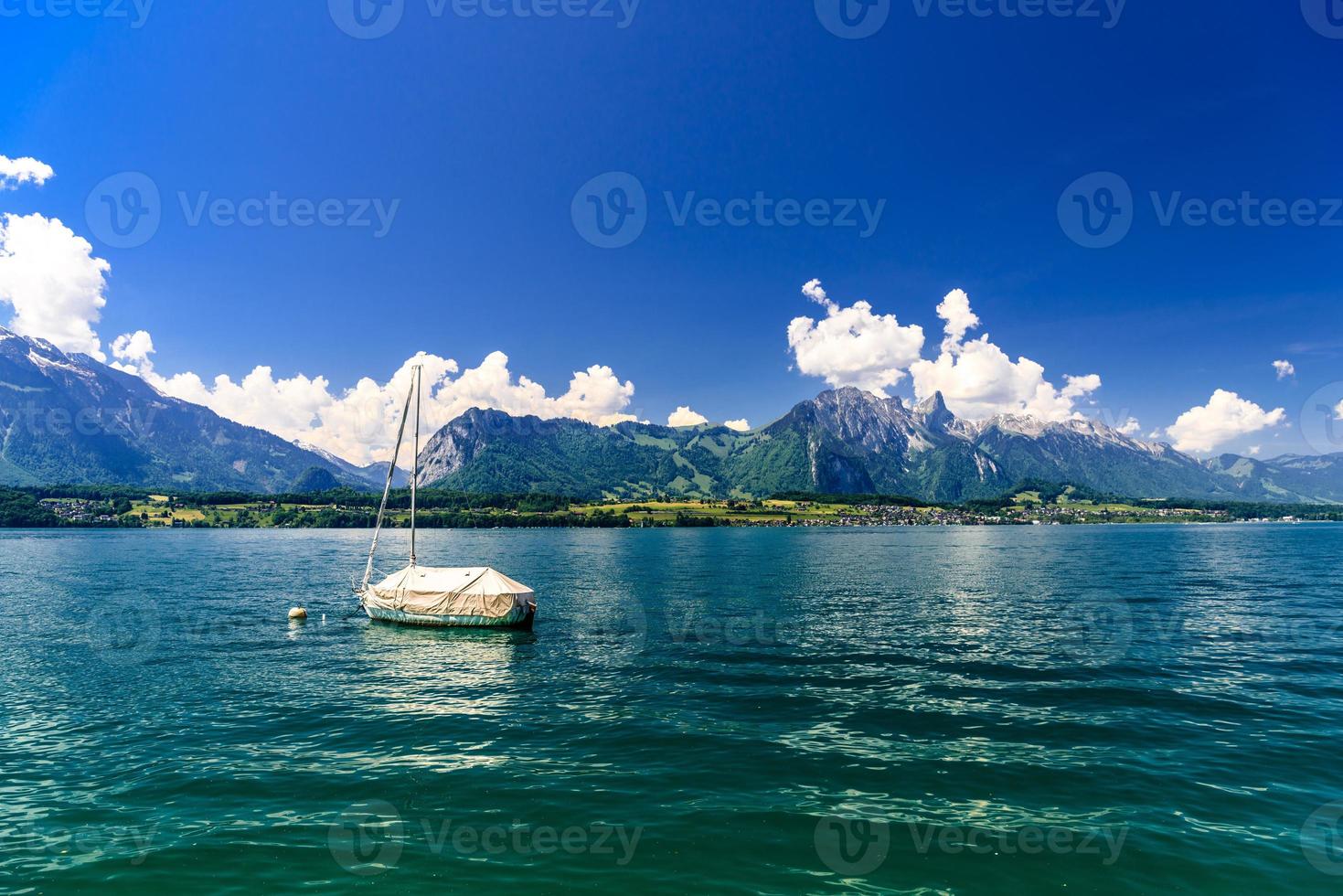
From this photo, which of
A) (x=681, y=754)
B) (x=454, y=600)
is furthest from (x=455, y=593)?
(x=681, y=754)

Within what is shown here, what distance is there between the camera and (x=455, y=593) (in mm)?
59375

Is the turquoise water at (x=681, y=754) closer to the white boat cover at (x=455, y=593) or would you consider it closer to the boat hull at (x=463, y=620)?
the boat hull at (x=463, y=620)

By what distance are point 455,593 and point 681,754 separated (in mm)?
38116

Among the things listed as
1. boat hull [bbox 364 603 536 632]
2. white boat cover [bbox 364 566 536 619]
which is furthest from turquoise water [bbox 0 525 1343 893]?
white boat cover [bbox 364 566 536 619]

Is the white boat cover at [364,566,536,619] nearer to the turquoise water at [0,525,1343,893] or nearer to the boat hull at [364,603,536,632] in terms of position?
the boat hull at [364,603,536,632]

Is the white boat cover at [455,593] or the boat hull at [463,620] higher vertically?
the white boat cover at [455,593]

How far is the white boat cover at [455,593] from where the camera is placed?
58.3 meters

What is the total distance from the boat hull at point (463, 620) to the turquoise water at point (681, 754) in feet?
5.06

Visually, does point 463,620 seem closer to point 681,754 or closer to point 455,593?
point 455,593

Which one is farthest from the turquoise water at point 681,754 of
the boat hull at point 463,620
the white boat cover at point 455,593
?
the white boat cover at point 455,593

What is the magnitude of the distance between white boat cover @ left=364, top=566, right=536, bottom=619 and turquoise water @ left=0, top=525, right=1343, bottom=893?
9.12 ft

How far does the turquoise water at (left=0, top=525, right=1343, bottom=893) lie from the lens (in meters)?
A: 18.7

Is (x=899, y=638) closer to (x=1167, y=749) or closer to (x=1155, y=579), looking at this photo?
(x=1167, y=749)

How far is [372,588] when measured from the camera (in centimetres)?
6300
